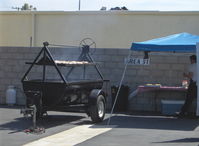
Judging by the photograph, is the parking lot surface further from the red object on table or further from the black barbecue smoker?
the red object on table

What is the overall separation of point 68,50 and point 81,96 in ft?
11.6

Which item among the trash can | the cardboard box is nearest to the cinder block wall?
the trash can

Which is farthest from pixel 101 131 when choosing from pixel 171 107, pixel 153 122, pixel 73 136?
pixel 171 107

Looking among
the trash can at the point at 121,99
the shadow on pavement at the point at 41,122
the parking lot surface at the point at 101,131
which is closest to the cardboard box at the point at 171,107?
the parking lot surface at the point at 101,131

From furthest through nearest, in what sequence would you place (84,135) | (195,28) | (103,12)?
(103,12)
(195,28)
(84,135)

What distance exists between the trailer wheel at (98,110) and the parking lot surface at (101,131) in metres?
0.16

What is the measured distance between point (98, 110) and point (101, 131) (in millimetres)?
1369

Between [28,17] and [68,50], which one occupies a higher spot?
[28,17]

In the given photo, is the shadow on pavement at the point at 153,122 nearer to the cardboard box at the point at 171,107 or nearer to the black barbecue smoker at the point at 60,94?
the cardboard box at the point at 171,107

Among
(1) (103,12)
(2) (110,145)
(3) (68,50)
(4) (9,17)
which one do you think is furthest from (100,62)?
(4) (9,17)

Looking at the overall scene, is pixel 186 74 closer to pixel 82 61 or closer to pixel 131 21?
pixel 82 61

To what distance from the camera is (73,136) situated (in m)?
10.6

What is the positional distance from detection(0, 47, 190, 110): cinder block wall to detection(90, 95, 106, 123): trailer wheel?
291cm

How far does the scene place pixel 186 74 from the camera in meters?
14.4
